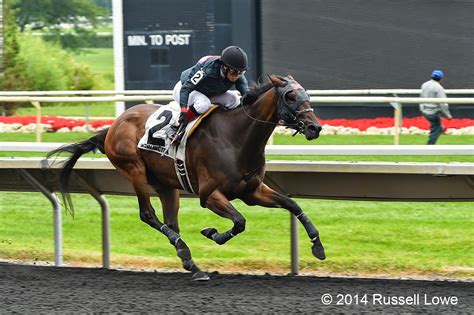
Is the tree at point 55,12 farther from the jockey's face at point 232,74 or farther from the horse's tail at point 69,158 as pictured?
the jockey's face at point 232,74

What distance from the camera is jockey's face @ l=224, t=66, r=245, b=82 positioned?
7.18 metres

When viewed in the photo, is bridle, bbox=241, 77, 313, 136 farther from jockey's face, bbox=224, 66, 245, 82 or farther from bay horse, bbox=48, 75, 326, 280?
jockey's face, bbox=224, 66, 245, 82

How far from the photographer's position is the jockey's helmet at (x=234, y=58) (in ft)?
23.1

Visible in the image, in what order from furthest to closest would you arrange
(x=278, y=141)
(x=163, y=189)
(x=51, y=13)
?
(x=51, y=13), (x=278, y=141), (x=163, y=189)

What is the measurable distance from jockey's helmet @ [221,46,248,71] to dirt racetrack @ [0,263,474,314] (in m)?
1.36

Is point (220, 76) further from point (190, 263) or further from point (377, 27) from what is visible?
point (377, 27)

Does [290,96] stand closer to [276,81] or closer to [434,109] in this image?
[276,81]

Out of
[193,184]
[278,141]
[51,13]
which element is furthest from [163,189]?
[51,13]

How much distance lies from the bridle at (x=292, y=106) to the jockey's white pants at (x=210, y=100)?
538mm

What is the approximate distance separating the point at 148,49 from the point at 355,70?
309 centimetres

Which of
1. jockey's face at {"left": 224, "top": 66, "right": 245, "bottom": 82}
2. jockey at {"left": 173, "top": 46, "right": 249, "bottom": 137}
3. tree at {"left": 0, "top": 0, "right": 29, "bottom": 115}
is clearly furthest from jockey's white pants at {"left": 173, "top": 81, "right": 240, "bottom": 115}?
tree at {"left": 0, "top": 0, "right": 29, "bottom": 115}

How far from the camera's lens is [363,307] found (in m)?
5.89

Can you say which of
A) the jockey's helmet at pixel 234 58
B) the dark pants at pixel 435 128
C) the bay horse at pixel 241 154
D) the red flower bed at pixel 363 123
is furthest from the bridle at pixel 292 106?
the red flower bed at pixel 363 123

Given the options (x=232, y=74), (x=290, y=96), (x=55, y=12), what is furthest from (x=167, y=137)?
(x=55, y=12)
